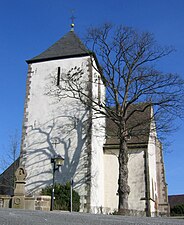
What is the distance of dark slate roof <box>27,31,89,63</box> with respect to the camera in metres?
22.1

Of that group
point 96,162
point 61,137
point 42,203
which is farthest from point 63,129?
point 42,203

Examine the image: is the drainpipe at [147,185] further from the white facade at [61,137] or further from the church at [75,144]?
the white facade at [61,137]

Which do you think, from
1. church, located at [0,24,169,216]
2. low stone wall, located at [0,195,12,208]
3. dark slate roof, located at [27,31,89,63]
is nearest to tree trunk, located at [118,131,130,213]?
church, located at [0,24,169,216]

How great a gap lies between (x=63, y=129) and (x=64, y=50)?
6.36 metres

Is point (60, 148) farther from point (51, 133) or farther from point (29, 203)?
point (29, 203)

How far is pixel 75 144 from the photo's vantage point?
63.5 feet

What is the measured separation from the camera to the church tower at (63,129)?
734 inches

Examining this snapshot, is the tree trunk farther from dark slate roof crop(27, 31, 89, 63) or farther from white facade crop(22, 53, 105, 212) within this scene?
dark slate roof crop(27, 31, 89, 63)

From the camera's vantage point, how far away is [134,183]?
66.3 feet

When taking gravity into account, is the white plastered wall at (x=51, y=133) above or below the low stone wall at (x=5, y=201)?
above

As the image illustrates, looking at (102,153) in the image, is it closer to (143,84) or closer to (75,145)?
(75,145)

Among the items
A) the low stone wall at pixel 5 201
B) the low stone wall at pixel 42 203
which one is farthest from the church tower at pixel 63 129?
the low stone wall at pixel 5 201

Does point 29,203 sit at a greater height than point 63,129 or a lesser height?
lesser

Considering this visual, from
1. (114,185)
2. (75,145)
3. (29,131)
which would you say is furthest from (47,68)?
(114,185)
